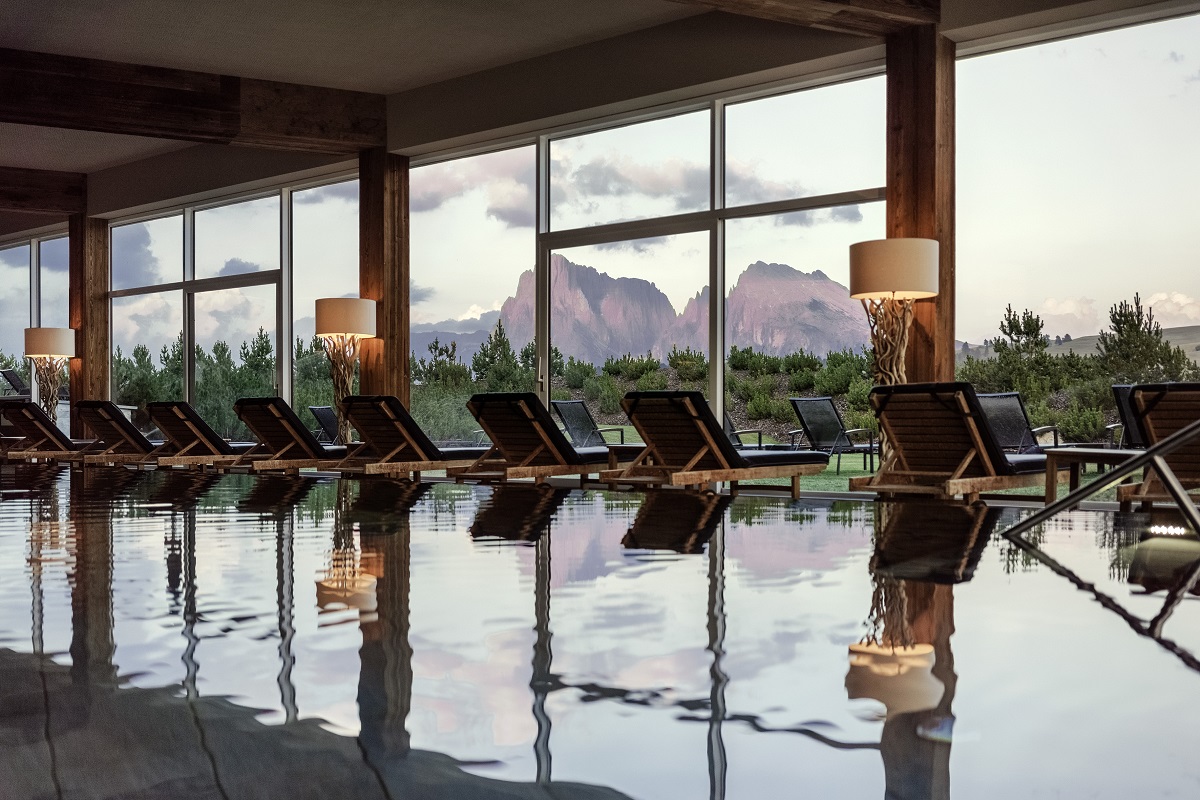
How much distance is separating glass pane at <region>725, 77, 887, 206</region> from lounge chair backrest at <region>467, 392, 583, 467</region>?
2383 mm

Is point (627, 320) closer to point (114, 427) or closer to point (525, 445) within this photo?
point (525, 445)

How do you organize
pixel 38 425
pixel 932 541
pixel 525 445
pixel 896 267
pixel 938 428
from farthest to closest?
pixel 38 425
pixel 525 445
pixel 896 267
pixel 938 428
pixel 932 541

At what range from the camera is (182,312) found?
45.5 ft

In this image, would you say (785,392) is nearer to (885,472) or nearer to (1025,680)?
(885,472)

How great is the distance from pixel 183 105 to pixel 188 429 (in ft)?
9.45

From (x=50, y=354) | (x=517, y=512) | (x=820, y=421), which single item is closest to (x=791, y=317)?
(x=820, y=421)

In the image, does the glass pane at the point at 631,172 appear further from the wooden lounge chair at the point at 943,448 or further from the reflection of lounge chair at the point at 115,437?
the reflection of lounge chair at the point at 115,437

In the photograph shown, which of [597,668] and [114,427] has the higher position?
[114,427]

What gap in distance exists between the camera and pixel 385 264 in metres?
11.1

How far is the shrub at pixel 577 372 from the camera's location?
10.0m

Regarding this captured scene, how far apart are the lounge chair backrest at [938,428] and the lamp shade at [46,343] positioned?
11209mm

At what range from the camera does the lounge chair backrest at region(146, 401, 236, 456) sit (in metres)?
10.5

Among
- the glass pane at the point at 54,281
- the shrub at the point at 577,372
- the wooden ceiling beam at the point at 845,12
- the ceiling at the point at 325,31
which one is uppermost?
the ceiling at the point at 325,31

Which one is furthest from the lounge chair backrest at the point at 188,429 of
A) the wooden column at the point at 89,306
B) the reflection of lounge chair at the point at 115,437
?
the wooden column at the point at 89,306
